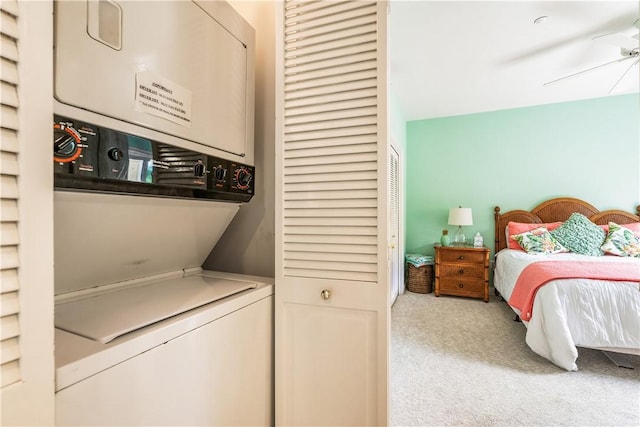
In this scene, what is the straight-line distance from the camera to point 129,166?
74 cm

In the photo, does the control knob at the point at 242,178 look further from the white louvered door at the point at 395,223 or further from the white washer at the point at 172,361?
the white louvered door at the point at 395,223

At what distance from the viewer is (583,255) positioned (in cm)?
334

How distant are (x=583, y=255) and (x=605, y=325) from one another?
1587 millimetres

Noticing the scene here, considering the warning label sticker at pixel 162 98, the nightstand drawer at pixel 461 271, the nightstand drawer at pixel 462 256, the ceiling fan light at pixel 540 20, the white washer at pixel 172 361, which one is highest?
the ceiling fan light at pixel 540 20

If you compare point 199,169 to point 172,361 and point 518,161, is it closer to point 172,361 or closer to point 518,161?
point 172,361

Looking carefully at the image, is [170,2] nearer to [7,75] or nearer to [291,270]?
[7,75]

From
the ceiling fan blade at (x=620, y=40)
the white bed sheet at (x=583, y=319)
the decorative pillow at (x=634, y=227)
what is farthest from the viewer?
the decorative pillow at (x=634, y=227)

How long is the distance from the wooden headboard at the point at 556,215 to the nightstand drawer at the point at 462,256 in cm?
49

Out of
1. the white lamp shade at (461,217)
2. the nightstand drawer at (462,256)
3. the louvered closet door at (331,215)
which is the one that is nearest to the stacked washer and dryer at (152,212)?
the louvered closet door at (331,215)

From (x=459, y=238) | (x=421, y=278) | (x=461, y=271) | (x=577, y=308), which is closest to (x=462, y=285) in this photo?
(x=461, y=271)

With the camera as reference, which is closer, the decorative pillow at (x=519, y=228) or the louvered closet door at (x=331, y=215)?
the louvered closet door at (x=331, y=215)

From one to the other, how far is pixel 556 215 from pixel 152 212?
14.7 feet

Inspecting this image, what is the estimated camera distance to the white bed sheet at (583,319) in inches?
80.7

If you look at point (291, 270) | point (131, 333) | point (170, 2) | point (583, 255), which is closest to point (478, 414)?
point (291, 270)
